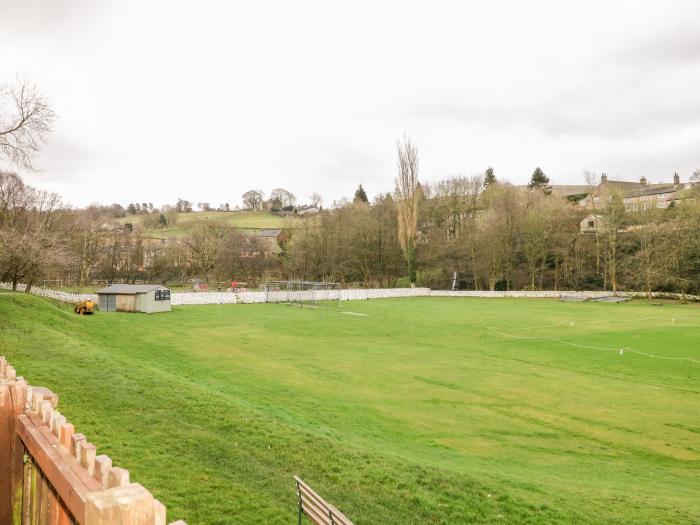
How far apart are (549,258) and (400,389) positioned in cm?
6569


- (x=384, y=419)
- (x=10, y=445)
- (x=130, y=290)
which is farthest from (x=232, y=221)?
(x=10, y=445)

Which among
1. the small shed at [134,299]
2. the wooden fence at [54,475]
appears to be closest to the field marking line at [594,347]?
the small shed at [134,299]

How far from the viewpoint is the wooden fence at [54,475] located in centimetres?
204

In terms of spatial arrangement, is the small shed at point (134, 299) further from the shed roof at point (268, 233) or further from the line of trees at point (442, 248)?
the shed roof at point (268, 233)

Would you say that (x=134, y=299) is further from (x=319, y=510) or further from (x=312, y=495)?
(x=319, y=510)

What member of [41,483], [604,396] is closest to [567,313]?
[604,396]

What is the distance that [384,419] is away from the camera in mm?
13734

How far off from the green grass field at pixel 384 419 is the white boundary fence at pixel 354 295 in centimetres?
1568

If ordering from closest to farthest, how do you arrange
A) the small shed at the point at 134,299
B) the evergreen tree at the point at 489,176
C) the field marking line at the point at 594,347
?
the field marking line at the point at 594,347
the small shed at the point at 134,299
the evergreen tree at the point at 489,176

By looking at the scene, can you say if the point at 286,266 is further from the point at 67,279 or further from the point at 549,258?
the point at 549,258

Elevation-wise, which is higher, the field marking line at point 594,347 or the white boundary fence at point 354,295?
the white boundary fence at point 354,295

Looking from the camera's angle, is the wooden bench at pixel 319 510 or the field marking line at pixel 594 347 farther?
the field marking line at pixel 594 347

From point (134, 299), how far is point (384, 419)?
3145 cm

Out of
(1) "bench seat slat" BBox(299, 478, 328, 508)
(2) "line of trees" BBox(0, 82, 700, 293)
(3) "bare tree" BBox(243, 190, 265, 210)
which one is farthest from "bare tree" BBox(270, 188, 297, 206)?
(1) "bench seat slat" BBox(299, 478, 328, 508)
